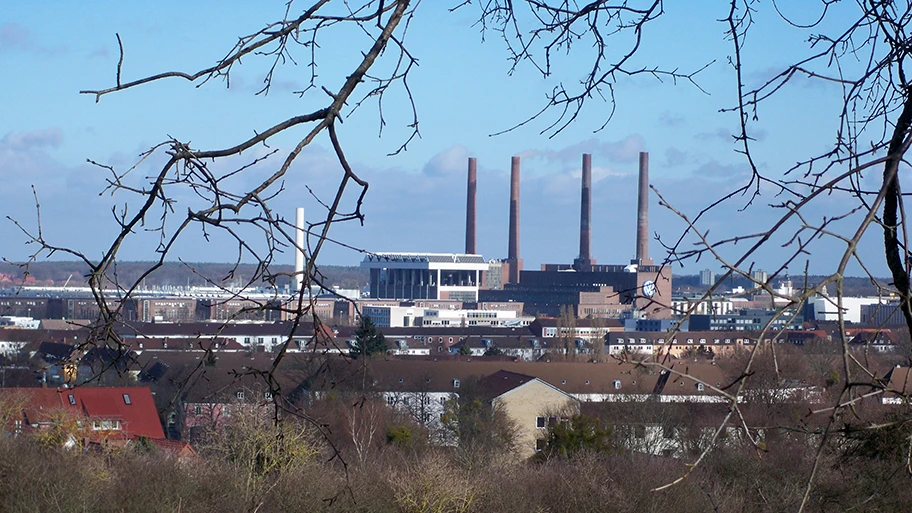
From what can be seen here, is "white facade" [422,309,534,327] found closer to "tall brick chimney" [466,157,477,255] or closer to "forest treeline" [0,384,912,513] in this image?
"tall brick chimney" [466,157,477,255]

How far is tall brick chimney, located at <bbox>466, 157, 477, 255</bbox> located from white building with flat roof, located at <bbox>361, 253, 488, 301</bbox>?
1.48 meters

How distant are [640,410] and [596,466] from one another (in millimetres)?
5864

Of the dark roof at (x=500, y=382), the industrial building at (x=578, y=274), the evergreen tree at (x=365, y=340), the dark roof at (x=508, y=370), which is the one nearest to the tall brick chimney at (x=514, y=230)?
the industrial building at (x=578, y=274)

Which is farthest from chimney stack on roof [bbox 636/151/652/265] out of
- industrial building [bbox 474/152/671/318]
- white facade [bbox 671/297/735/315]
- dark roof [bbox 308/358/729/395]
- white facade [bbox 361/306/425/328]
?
white facade [bbox 671/297/735/315]

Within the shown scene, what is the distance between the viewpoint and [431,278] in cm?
8531

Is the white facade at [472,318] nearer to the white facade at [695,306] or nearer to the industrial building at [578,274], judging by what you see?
the industrial building at [578,274]

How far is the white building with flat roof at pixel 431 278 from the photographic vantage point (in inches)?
3359

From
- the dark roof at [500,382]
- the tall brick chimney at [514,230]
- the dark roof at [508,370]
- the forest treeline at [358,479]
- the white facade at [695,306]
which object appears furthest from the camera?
the tall brick chimney at [514,230]

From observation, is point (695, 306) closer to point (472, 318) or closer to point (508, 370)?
point (508, 370)

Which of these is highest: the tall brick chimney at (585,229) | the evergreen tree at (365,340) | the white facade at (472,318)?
the tall brick chimney at (585,229)

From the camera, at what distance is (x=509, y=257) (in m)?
87.1

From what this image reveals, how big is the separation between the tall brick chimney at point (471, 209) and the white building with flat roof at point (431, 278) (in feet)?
4.86

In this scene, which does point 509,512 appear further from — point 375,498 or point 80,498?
point 80,498

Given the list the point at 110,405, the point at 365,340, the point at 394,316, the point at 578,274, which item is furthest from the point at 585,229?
the point at 365,340
